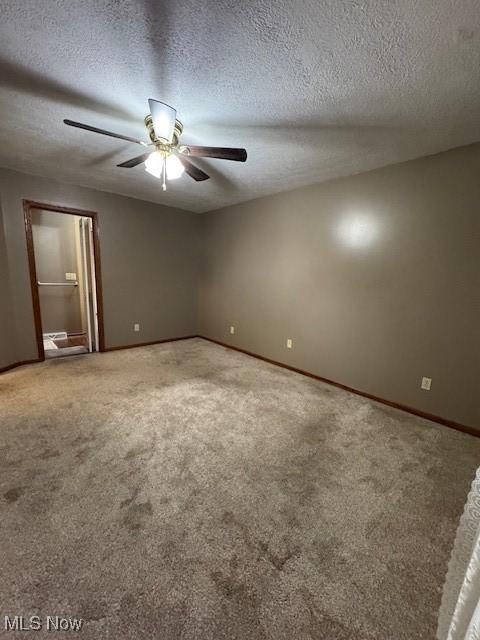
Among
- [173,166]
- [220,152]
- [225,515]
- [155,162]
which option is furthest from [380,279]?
[225,515]

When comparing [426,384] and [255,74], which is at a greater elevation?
[255,74]

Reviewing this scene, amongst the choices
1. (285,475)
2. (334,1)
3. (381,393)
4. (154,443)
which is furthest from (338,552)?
(334,1)

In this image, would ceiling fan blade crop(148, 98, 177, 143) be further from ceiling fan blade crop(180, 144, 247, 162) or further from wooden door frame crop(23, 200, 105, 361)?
wooden door frame crop(23, 200, 105, 361)

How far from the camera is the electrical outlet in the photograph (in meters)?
2.54

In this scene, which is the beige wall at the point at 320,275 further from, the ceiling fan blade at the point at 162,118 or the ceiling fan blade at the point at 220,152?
the ceiling fan blade at the point at 162,118

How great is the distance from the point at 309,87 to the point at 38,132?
2.19m

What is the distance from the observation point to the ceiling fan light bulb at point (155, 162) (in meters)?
2.03

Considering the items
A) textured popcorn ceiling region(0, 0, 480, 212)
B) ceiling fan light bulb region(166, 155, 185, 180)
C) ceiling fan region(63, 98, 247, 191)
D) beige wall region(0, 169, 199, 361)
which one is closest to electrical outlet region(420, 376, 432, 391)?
textured popcorn ceiling region(0, 0, 480, 212)

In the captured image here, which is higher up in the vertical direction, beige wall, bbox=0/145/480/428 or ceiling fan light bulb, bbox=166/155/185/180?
ceiling fan light bulb, bbox=166/155/185/180

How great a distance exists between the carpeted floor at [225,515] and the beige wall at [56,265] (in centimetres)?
261

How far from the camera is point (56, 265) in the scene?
16.0 feet

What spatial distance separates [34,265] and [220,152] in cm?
307

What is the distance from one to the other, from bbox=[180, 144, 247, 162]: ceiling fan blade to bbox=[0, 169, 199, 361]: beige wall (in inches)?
101

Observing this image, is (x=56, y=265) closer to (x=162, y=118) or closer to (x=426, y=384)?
(x=162, y=118)
